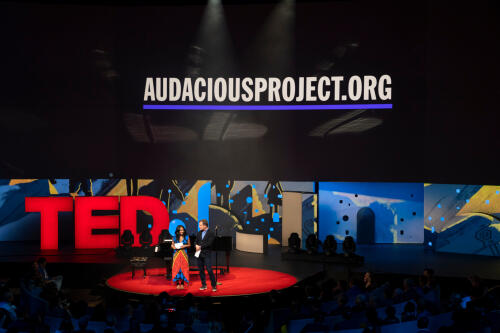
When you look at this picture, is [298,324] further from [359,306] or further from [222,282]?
[222,282]

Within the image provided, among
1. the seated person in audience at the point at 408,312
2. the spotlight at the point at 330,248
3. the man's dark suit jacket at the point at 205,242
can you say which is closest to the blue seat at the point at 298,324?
the seated person in audience at the point at 408,312

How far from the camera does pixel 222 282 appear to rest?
1198 centimetres

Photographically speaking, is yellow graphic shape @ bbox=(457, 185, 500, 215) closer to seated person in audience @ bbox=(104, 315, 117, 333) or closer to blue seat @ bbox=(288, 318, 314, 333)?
blue seat @ bbox=(288, 318, 314, 333)

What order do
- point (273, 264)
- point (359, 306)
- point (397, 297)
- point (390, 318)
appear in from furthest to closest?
point (273, 264) → point (397, 297) → point (359, 306) → point (390, 318)

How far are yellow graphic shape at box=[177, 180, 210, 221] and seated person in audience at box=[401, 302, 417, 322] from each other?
1000 cm

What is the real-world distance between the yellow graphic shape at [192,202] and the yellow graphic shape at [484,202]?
6.66 metres

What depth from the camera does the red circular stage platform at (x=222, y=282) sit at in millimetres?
11133

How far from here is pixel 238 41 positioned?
15000 millimetres

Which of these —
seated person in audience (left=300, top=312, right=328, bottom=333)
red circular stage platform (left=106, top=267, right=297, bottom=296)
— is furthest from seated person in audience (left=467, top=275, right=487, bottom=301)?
red circular stage platform (left=106, top=267, right=297, bottom=296)

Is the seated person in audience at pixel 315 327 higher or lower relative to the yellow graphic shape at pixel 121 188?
lower

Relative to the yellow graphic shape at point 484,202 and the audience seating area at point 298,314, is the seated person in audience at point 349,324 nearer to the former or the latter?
the audience seating area at point 298,314

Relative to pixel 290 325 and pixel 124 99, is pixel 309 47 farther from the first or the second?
pixel 290 325

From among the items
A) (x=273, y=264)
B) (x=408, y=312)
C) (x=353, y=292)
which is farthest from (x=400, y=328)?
(x=273, y=264)

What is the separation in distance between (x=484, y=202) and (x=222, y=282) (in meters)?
7.00
